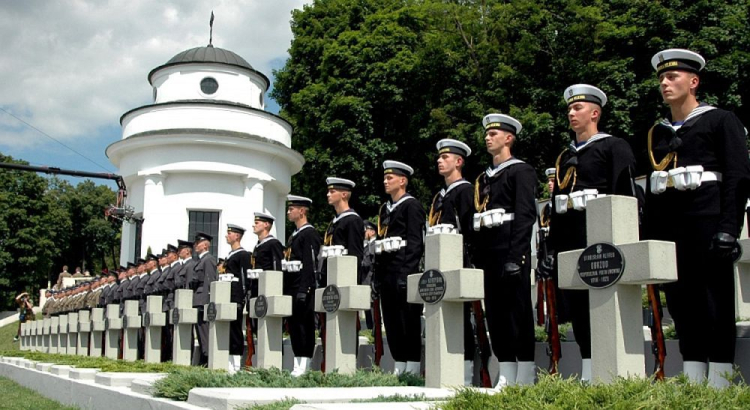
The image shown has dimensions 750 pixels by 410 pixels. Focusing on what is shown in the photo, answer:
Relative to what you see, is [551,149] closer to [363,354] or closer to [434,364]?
[363,354]

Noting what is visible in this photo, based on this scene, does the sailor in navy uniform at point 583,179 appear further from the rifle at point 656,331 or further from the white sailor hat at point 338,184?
the white sailor hat at point 338,184

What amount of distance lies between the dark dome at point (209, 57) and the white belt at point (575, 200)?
78.3 feet

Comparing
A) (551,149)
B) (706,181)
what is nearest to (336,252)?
(706,181)

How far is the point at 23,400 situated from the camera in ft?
34.2

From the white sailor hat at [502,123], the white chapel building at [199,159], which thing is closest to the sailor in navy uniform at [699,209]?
the white sailor hat at [502,123]

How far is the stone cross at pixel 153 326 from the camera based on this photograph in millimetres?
12898

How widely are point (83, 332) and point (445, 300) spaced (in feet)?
53.1

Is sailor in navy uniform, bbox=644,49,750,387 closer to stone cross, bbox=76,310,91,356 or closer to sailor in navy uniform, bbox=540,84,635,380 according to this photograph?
sailor in navy uniform, bbox=540,84,635,380

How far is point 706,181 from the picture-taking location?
4934 mm

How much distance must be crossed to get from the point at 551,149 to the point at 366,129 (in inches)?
275

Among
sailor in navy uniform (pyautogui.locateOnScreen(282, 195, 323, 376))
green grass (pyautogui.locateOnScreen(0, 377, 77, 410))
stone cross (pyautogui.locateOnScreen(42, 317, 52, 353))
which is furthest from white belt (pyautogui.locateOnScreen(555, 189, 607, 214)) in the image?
stone cross (pyautogui.locateOnScreen(42, 317, 52, 353))

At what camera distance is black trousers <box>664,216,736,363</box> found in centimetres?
477

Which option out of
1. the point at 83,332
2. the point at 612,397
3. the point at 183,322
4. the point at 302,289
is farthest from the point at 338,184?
the point at 83,332

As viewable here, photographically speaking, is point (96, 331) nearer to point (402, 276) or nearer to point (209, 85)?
point (402, 276)
